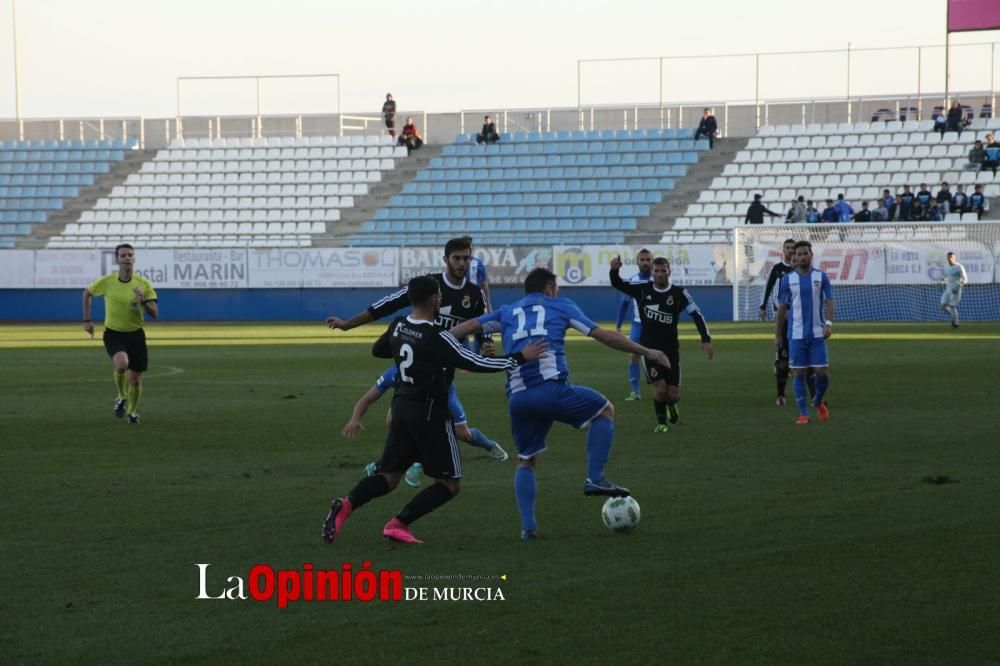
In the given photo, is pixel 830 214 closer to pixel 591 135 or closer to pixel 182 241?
pixel 591 135

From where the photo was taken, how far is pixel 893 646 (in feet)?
18.9

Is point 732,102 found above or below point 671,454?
above

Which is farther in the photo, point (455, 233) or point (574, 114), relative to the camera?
point (574, 114)

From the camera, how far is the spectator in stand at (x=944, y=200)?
40.0 meters

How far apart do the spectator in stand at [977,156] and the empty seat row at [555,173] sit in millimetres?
9359

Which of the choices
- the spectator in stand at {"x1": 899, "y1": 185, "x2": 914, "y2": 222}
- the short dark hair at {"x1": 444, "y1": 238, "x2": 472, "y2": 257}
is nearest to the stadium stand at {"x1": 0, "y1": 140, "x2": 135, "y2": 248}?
the spectator in stand at {"x1": 899, "y1": 185, "x2": 914, "y2": 222}

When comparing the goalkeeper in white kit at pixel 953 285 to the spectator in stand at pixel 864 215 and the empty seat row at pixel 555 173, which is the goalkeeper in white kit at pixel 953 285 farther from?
the empty seat row at pixel 555 173

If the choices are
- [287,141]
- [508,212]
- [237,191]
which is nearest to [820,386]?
[508,212]

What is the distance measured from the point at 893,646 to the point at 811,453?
6.34 meters

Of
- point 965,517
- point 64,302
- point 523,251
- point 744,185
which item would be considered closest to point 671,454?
point 965,517

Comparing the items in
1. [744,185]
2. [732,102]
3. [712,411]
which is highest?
[732,102]

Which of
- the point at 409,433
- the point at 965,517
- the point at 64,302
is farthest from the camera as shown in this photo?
the point at 64,302

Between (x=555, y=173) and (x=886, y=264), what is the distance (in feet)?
44.2

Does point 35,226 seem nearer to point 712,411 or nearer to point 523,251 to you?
point 523,251
